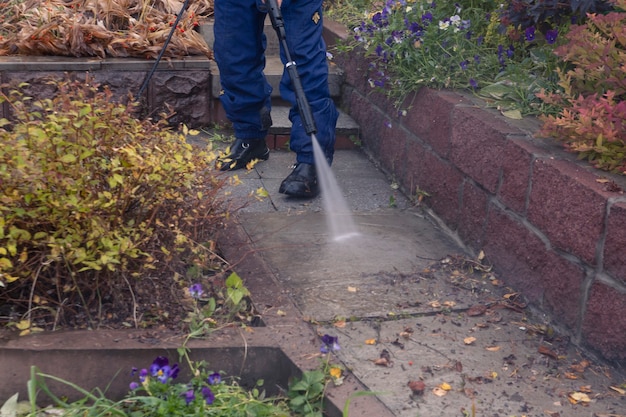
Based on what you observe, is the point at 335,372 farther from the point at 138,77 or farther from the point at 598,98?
the point at 138,77

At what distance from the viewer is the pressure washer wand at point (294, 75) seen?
404 cm

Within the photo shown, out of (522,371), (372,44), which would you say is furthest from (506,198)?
(372,44)

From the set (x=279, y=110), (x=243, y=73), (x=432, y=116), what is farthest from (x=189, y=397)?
(x=279, y=110)

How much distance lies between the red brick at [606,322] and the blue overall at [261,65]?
1889mm

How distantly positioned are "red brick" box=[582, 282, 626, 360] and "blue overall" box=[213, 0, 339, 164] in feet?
6.20

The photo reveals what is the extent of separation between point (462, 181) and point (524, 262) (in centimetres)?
63

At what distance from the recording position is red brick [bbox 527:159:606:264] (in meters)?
2.89

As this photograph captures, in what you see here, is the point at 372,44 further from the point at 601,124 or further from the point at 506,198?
the point at 601,124

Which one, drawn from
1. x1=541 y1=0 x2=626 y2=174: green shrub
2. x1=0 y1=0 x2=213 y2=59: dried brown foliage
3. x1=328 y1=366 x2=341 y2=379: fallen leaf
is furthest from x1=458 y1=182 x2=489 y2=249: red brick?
x1=0 y1=0 x2=213 y2=59: dried brown foliage

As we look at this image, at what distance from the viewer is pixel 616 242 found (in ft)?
9.14

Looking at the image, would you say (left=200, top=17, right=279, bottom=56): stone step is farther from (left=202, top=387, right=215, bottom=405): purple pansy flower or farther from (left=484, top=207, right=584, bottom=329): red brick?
(left=202, top=387, right=215, bottom=405): purple pansy flower

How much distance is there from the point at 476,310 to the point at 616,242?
2.08 ft

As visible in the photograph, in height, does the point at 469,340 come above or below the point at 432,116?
below

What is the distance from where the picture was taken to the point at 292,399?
103 inches
